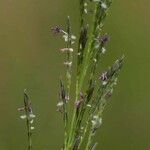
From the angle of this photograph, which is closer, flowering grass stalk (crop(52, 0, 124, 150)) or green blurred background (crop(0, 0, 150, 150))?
flowering grass stalk (crop(52, 0, 124, 150))

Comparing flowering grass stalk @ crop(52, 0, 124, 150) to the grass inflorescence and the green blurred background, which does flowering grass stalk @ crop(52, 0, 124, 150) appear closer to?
the grass inflorescence

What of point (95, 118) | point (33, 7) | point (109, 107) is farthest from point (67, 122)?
point (33, 7)

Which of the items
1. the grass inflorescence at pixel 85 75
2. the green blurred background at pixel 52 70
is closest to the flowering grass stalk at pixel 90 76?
the grass inflorescence at pixel 85 75

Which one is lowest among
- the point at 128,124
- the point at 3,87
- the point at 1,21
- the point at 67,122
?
the point at 67,122

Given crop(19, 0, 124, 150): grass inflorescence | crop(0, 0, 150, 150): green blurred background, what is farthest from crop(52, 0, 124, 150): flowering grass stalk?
crop(0, 0, 150, 150): green blurred background

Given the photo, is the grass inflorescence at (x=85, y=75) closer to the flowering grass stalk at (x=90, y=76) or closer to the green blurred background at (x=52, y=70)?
the flowering grass stalk at (x=90, y=76)

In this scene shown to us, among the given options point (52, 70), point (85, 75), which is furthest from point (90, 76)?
point (52, 70)

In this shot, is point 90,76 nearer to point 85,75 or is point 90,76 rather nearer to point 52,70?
point 85,75

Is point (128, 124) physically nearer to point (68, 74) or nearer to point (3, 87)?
point (3, 87)

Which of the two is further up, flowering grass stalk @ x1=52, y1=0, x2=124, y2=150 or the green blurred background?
the green blurred background
